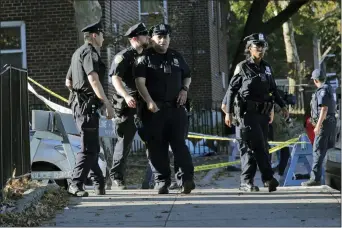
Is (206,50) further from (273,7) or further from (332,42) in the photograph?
(332,42)

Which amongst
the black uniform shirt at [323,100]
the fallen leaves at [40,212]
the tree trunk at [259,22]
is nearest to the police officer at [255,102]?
the black uniform shirt at [323,100]

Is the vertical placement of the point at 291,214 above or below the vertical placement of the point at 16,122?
below

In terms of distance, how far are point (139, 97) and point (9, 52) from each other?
9.26m

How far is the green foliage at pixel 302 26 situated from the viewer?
3133 centimetres

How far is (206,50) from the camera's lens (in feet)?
76.5

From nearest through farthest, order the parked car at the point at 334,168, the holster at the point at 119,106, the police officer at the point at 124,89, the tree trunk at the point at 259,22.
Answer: the parked car at the point at 334,168, the police officer at the point at 124,89, the holster at the point at 119,106, the tree trunk at the point at 259,22

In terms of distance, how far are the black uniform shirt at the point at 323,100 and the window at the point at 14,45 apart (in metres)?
8.46

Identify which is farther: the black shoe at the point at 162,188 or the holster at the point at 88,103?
the black shoe at the point at 162,188

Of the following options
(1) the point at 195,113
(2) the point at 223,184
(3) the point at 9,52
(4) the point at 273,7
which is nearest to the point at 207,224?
(2) the point at 223,184

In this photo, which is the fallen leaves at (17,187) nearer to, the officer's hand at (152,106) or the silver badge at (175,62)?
the officer's hand at (152,106)

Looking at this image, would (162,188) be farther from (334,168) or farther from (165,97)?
(334,168)

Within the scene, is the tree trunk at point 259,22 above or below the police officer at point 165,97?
above

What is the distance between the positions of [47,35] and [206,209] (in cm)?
1002

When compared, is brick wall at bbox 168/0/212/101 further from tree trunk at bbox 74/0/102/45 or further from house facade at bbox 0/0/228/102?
tree trunk at bbox 74/0/102/45
